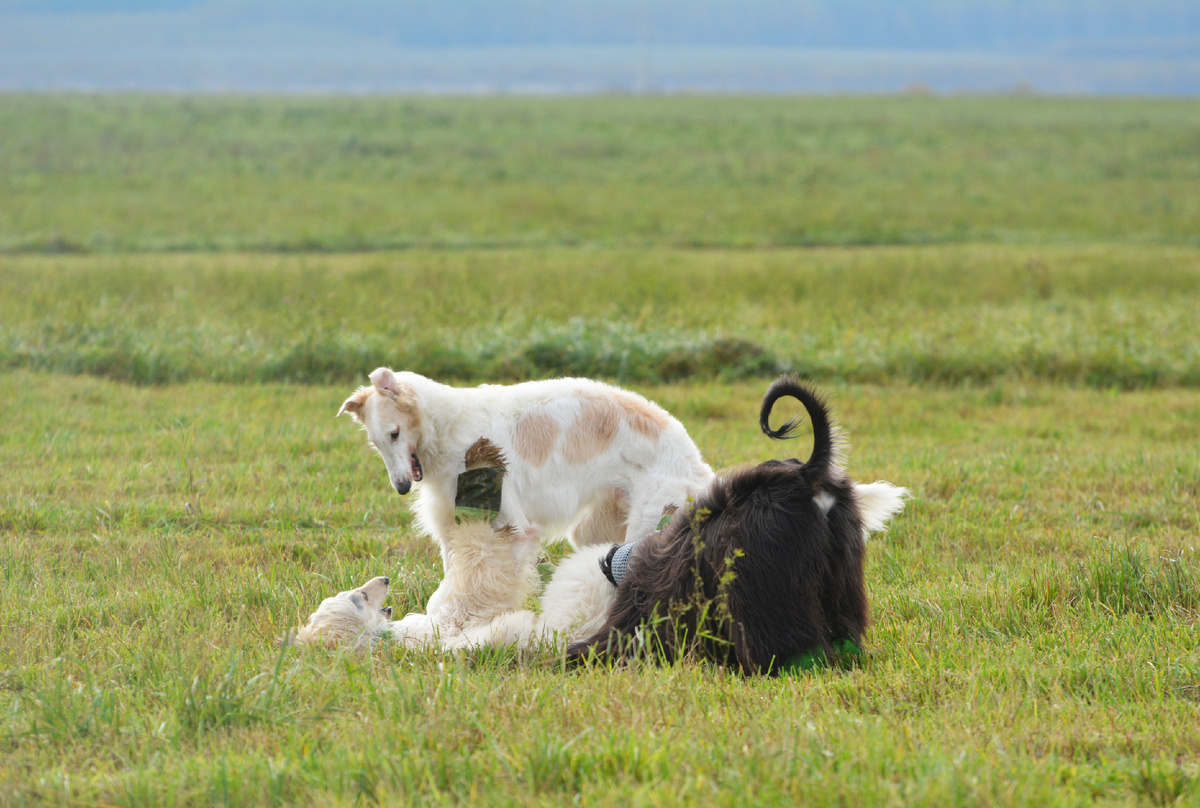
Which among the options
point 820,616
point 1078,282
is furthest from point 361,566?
point 1078,282

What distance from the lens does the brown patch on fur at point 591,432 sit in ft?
17.7

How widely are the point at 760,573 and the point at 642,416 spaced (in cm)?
142

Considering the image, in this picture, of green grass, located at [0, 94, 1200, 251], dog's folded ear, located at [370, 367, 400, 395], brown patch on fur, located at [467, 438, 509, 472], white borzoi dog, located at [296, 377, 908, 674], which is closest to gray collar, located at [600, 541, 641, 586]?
white borzoi dog, located at [296, 377, 908, 674]

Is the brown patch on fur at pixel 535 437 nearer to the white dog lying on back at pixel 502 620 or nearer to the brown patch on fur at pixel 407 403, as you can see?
the brown patch on fur at pixel 407 403

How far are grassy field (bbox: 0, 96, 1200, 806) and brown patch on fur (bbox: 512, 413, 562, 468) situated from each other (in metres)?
0.99

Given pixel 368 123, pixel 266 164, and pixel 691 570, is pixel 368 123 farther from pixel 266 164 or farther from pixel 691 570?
pixel 691 570

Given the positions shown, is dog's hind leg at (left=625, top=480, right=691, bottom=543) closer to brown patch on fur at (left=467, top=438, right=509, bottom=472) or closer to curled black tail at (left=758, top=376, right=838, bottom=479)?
brown patch on fur at (left=467, top=438, right=509, bottom=472)

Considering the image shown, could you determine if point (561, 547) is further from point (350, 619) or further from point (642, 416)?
point (350, 619)

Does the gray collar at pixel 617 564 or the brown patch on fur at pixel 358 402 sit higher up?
the brown patch on fur at pixel 358 402

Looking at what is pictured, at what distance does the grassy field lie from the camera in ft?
10.8

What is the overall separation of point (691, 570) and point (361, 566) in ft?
7.45

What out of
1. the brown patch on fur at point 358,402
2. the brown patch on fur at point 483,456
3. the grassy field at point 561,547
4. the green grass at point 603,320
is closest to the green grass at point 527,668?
the grassy field at point 561,547

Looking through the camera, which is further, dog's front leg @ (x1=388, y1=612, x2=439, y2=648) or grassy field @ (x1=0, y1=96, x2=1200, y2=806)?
dog's front leg @ (x1=388, y1=612, x2=439, y2=648)

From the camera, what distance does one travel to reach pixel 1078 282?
16.7m
